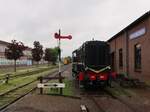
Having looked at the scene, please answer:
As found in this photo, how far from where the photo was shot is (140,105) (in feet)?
38.9

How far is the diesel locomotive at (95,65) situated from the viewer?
57.9 feet

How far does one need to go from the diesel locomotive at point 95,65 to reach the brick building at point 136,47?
3.04 m

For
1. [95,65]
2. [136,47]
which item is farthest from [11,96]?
[136,47]

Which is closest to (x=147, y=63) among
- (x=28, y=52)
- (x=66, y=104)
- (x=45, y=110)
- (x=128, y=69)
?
(x=128, y=69)

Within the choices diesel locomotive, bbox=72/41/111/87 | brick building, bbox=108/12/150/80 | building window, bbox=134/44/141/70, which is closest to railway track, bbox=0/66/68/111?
diesel locomotive, bbox=72/41/111/87

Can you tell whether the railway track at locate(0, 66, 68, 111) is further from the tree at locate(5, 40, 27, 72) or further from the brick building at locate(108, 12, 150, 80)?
the tree at locate(5, 40, 27, 72)

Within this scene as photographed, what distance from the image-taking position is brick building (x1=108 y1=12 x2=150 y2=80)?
19.5m

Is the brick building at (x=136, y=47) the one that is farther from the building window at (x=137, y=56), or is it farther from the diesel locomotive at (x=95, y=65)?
the diesel locomotive at (x=95, y=65)

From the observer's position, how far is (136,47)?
22844 millimetres

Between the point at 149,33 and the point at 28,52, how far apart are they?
11342 cm

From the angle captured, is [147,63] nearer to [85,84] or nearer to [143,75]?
[143,75]

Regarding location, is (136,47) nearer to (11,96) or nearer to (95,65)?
(95,65)

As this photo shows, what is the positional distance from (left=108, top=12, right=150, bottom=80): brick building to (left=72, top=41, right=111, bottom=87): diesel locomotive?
9.98 ft

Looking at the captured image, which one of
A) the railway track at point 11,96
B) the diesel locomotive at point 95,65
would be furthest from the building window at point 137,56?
the railway track at point 11,96
